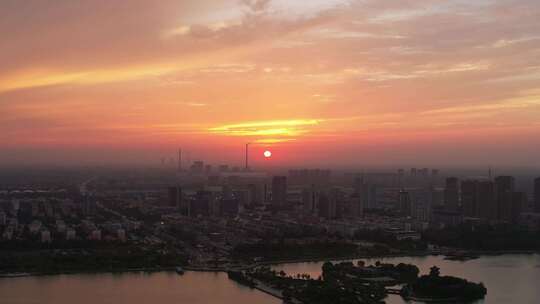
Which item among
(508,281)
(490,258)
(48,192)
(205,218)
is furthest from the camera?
(48,192)

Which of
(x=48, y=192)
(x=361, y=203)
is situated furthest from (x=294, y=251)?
(x=48, y=192)

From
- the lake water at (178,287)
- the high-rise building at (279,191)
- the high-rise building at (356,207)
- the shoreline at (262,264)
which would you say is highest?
the high-rise building at (279,191)

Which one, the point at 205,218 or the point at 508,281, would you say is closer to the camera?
the point at 508,281

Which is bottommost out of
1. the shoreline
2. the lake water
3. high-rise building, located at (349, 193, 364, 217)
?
the lake water

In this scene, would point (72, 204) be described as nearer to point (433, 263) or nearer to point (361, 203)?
point (361, 203)

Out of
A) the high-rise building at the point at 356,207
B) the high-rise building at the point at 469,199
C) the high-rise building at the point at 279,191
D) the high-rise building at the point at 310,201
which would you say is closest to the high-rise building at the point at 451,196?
the high-rise building at the point at 469,199

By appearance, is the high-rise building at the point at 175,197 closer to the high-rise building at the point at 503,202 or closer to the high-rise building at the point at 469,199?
the high-rise building at the point at 469,199

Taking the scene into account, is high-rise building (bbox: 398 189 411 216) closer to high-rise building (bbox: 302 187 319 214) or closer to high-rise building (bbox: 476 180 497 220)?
high-rise building (bbox: 476 180 497 220)

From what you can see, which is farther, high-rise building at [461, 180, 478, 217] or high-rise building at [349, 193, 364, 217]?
high-rise building at [349, 193, 364, 217]

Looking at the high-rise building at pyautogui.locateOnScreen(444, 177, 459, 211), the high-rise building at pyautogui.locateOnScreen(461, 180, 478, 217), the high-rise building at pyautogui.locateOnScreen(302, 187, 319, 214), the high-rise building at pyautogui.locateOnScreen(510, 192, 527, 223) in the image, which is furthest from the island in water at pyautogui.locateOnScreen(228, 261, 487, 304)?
the high-rise building at pyautogui.locateOnScreen(302, 187, 319, 214)
